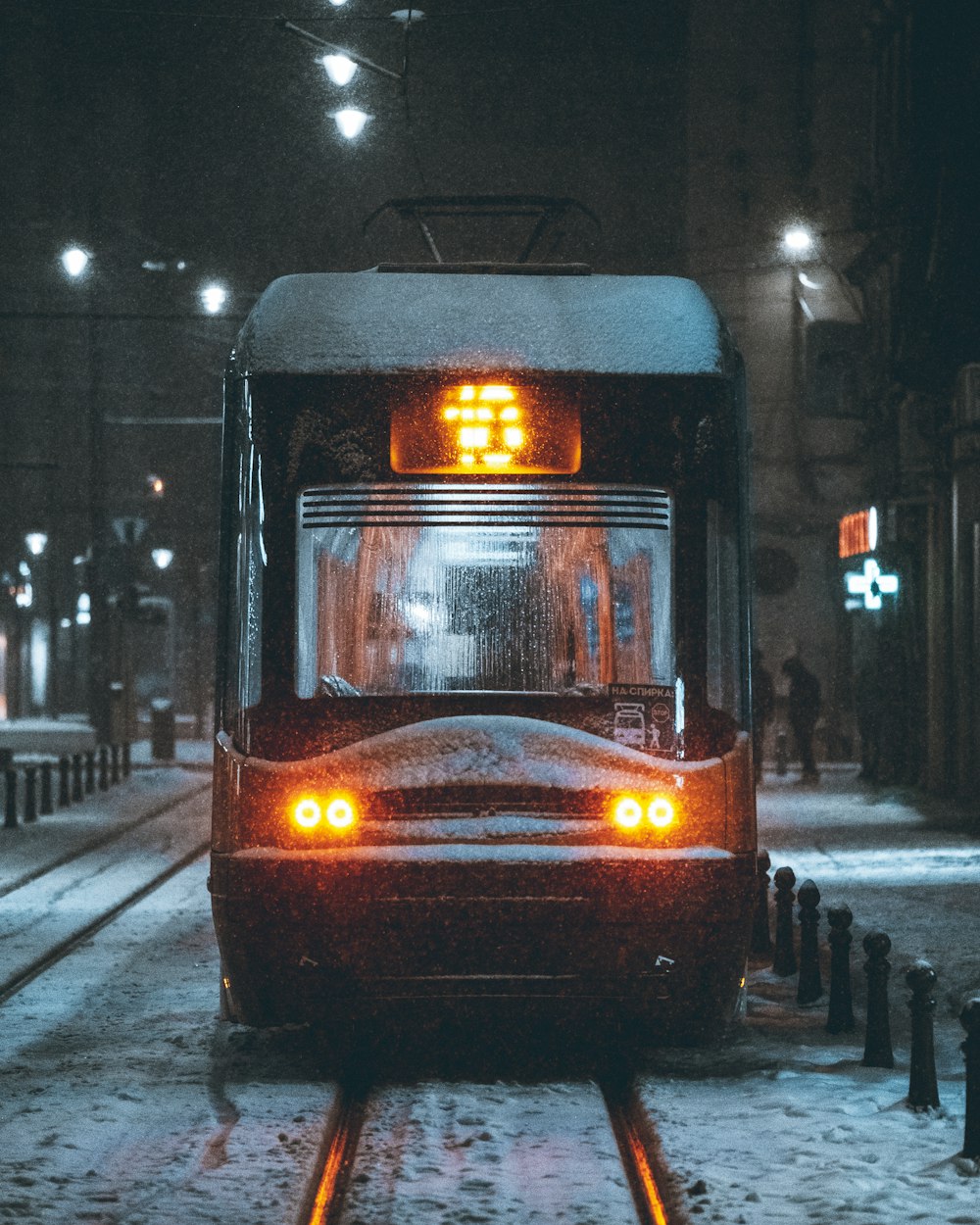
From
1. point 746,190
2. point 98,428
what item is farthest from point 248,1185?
point 746,190

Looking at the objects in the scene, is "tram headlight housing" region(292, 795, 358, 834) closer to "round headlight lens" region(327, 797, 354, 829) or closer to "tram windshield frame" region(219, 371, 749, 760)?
"round headlight lens" region(327, 797, 354, 829)

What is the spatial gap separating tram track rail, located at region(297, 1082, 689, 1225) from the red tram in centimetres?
36

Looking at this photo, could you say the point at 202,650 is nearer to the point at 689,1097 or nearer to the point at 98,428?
the point at 98,428

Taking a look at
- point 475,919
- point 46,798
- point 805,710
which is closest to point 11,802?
point 46,798

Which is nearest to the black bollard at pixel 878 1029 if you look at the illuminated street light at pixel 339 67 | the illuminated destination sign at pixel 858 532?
the illuminated street light at pixel 339 67

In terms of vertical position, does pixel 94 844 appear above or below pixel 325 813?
below

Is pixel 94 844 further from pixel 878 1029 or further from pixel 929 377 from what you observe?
pixel 929 377

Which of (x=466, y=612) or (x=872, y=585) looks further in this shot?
(x=872, y=585)

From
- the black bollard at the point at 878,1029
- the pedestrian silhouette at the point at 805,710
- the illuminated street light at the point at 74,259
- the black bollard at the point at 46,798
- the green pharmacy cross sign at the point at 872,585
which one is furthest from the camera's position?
the pedestrian silhouette at the point at 805,710

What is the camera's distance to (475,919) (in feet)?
25.0

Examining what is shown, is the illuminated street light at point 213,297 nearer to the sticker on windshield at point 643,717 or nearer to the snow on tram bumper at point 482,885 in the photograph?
the sticker on windshield at point 643,717

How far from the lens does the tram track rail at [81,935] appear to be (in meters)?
10.6

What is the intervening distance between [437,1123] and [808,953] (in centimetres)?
348

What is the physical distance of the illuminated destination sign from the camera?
28781 millimetres
